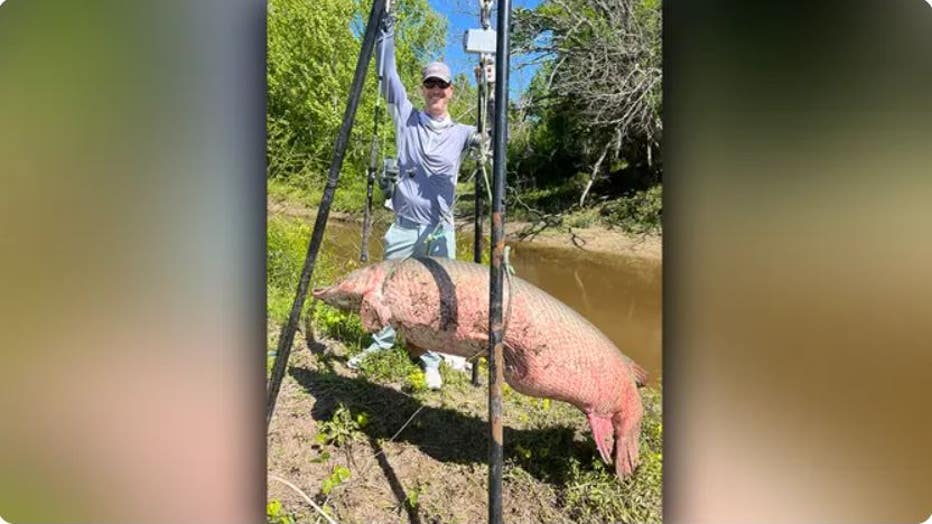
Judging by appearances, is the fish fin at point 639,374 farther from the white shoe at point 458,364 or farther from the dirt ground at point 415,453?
the white shoe at point 458,364

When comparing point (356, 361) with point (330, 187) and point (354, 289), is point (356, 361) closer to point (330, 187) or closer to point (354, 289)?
point (354, 289)

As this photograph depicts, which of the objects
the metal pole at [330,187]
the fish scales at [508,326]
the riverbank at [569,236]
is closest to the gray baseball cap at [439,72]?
the metal pole at [330,187]

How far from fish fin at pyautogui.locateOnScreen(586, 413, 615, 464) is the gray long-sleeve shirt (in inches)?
33.9

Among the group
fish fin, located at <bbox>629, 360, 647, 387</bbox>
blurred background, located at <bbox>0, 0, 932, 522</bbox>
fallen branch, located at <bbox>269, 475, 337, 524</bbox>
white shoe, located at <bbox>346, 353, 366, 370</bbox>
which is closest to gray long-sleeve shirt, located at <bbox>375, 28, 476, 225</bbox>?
blurred background, located at <bbox>0, 0, 932, 522</bbox>

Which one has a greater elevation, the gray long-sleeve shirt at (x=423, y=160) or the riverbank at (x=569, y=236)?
the gray long-sleeve shirt at (x=423, y=160)

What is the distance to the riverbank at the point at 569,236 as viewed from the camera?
81.7 inches

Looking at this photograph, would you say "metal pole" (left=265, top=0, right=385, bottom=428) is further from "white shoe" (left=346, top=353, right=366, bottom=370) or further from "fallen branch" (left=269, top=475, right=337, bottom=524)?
"white shoe" (left=346, top=353, right=366, bottom=370)

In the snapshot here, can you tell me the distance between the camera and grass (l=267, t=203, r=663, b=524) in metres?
1.95

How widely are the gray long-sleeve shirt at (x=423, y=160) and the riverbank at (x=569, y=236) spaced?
0.09 meters
